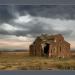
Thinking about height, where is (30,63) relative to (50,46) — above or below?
below

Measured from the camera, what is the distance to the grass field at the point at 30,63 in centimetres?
784

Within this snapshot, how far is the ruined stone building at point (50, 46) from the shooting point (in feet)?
25.7

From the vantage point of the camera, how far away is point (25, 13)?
789 centimetres

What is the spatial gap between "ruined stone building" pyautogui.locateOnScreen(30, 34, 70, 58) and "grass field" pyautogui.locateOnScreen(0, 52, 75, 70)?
79 mm

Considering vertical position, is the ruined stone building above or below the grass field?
above

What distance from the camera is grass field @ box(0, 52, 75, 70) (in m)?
7.84

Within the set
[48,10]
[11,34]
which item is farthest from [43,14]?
[11,34]

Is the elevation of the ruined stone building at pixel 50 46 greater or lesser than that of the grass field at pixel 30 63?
greater

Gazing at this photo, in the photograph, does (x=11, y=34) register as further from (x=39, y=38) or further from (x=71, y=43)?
(x=71, y=43)

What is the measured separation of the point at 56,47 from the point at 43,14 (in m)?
0.54

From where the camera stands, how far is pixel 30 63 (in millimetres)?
7859

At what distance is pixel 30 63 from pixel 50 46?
40cm

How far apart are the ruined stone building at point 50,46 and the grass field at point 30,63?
0.26 feet

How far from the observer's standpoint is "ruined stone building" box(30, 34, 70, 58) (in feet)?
25.7
